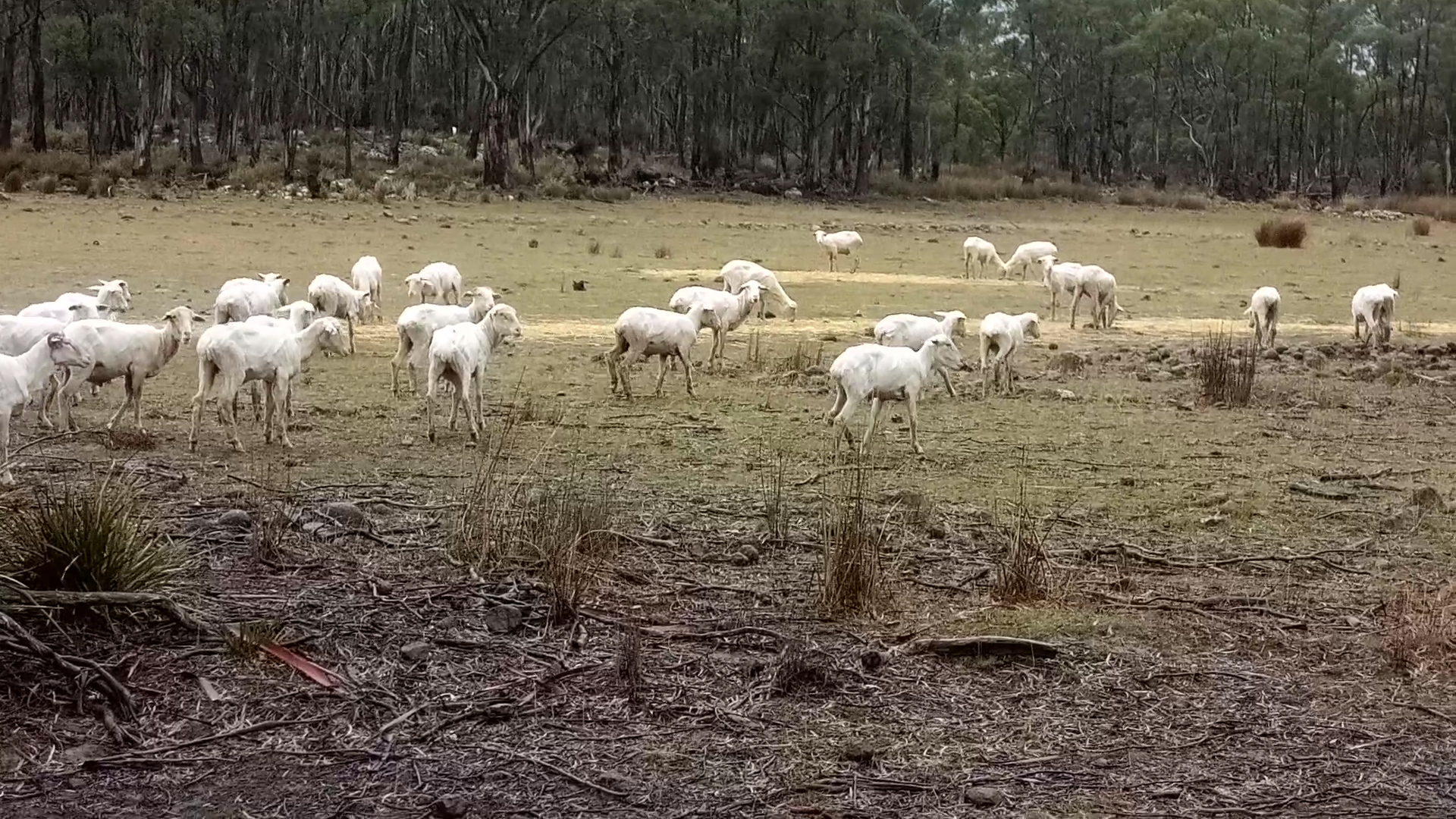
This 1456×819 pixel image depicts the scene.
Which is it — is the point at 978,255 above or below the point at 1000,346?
above

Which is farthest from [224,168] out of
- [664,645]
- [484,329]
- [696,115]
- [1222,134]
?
[1222,134]

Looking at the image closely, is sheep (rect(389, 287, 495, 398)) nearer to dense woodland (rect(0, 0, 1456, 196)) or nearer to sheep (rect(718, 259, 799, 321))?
sheep (rect(718, 259, 799, 321))

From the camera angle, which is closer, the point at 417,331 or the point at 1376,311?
the point at 417,331

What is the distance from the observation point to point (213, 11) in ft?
167

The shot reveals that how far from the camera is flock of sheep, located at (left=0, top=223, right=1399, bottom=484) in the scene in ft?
35.3

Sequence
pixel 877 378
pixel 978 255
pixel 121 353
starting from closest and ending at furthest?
pixel 121 353, pixel 877 378, pixel 978 255

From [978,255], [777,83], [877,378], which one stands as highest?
[777,83]

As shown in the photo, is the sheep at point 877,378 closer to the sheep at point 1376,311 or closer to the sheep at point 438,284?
the sheep at point 438,284

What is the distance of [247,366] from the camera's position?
10.8 meters

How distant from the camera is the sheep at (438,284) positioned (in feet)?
60.6

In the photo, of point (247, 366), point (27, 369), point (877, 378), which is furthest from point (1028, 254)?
point (27, 369)

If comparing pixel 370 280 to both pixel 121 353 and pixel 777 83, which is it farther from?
pixel 777 83

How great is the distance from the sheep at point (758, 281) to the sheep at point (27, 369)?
986cm

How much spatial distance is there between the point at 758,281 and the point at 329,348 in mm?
9014
